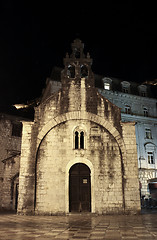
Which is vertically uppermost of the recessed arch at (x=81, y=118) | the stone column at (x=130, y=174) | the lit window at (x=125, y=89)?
the lit window at (x=125, y=89)

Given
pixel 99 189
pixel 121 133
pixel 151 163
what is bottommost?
pixel 99 189

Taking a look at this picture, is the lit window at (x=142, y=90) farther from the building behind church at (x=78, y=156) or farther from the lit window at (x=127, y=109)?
the building behind church at (x=78, y=156)

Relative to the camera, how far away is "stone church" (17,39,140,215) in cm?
1329

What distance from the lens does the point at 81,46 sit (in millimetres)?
17438

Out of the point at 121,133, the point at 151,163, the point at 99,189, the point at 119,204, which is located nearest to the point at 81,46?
the point at 121,133

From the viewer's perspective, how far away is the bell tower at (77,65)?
16250 mm

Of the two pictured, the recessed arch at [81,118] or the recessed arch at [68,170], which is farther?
the recessed arch at [81,118]

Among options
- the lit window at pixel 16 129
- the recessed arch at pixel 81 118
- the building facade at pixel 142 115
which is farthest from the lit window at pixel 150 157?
the lit window at pixel 16 129

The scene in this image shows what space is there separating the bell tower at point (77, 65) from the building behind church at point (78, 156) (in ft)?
0.27

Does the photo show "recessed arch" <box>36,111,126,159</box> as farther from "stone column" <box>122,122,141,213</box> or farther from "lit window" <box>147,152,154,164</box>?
"lit window" <box>147,152,154,164</box>

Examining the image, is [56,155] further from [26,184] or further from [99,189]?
[99,189]

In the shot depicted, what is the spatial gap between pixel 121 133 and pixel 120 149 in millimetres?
1160

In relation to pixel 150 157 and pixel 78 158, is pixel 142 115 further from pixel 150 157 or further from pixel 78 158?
pixel 78 158

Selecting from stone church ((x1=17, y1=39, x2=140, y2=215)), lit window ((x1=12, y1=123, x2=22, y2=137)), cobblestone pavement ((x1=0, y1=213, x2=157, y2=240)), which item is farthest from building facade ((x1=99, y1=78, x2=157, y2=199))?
cobblestone pavement ((x1=0, y1=213, x2=157, y2=240))
